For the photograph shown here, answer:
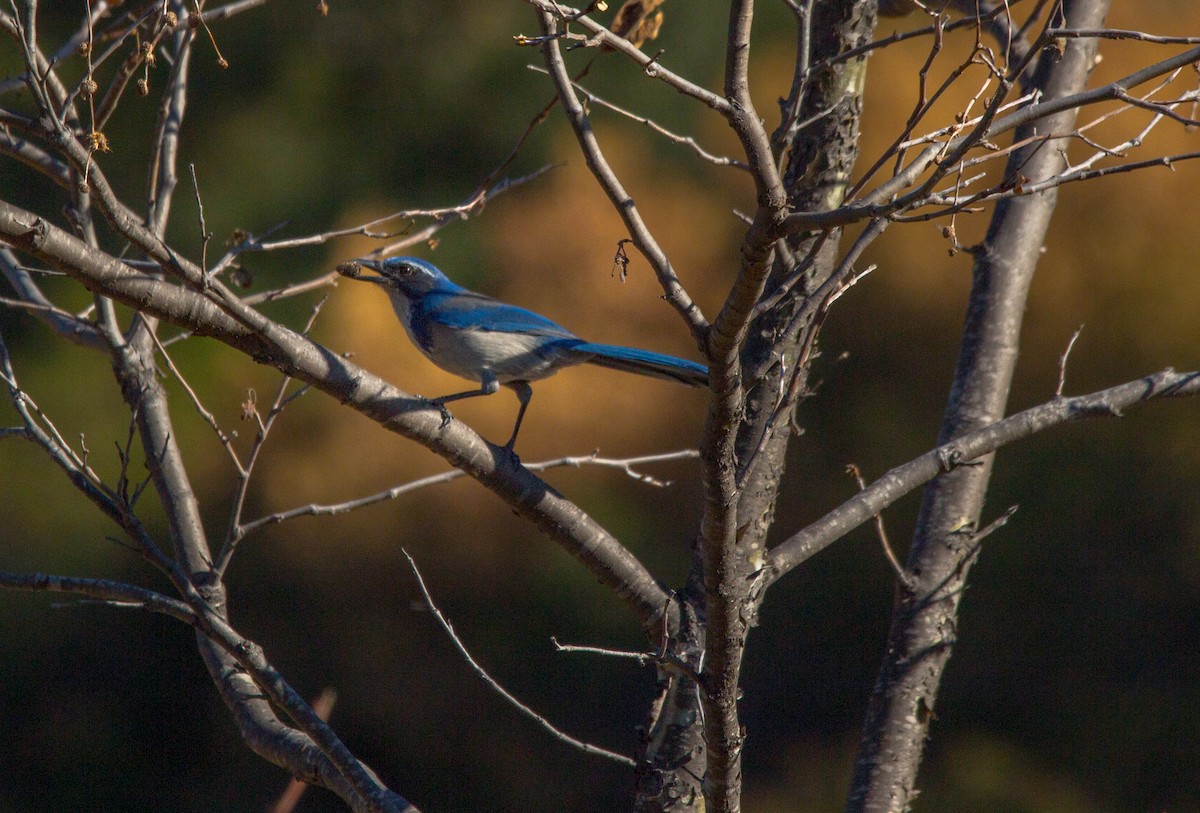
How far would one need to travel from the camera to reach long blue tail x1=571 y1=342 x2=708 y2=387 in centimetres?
284

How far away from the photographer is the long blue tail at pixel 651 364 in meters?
2.84

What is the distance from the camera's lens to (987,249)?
3.31m

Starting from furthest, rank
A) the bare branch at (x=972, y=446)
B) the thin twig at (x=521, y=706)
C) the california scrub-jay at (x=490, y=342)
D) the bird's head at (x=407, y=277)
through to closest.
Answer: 1. the bird's head at (x=407, y=277)
2. the california scrub-jay at (x=490, y=342)
3. the bare branch at (x=972, y=446)
4. the thin twig at (x=521, y=706)

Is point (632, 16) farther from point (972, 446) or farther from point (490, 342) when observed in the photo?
point (490, 342)

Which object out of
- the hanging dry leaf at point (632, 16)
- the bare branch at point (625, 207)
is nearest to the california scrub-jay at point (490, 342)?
the hanging dry leaf at point (632, 16)

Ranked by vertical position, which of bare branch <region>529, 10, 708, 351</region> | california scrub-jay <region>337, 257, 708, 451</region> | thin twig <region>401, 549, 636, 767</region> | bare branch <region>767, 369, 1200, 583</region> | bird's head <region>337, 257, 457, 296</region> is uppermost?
bird's head <region>337, 257, 457, 296</region>

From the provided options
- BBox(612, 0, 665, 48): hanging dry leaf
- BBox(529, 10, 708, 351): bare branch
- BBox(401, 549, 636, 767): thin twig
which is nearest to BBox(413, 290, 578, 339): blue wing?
BBox(612, 0, 665, 48): hanging dry leaf

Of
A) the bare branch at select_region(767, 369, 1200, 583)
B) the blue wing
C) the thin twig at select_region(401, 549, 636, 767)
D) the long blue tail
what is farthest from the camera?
→ the blue wing

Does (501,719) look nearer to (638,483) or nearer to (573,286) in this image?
(638,483)

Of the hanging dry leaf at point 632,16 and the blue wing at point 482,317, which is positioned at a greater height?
the blue wing at point 482,317

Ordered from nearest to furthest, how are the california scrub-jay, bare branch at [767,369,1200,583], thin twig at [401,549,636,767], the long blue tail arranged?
thin twig at [401,549,636,767] → bare branch at [767,369,1200,583] → the long blue tail → the california scrub-jay

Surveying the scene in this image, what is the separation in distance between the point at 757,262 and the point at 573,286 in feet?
12.8

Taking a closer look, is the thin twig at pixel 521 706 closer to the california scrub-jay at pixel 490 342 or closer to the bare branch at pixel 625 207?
the bare branch at pixel 625 207

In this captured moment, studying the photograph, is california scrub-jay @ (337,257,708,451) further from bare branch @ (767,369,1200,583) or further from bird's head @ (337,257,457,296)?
bare branch @ (767,369,1200,583)
